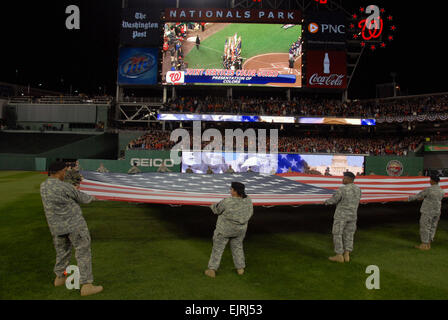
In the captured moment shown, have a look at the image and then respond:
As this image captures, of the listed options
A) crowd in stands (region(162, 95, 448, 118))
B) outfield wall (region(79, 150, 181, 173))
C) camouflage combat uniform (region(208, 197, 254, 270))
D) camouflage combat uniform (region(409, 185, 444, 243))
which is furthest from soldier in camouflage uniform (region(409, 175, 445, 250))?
crowd in stands (region(162, 95, 448, 118))

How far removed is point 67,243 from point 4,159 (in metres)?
36.3

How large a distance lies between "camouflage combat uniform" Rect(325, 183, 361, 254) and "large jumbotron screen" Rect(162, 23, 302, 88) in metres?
30.2

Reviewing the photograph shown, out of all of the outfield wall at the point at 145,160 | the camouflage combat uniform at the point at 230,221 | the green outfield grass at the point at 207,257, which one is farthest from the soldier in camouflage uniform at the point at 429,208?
the outfield wall at the point at 145,160

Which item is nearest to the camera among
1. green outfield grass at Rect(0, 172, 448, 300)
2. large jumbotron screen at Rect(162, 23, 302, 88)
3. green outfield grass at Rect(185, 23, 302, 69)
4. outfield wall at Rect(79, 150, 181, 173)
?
green outfield grass at Rect(0, 172, 448, 300)

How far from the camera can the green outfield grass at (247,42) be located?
3603 centimetres

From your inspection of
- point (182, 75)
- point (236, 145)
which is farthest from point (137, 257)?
point (182, 75)

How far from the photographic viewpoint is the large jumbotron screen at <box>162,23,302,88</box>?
3550 cm

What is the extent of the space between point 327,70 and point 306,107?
188 inches

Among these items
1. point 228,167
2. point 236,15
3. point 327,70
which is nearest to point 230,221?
point 228,167

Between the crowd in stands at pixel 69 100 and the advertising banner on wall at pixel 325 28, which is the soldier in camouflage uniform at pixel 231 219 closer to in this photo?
the advertising banner on wall at pixel 325 28

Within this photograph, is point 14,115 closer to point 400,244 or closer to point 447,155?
point 400,244

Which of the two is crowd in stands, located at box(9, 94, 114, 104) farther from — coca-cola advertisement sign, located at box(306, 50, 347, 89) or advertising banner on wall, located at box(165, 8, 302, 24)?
coca-cola advertisement sign, located at box(306, 50, 347, 89)

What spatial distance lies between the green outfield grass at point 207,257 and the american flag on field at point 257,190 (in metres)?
1.10

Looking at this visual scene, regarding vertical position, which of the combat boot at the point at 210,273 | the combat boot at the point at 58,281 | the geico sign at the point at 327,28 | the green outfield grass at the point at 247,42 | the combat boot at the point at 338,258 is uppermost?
the geico sign at the point at 327,28
